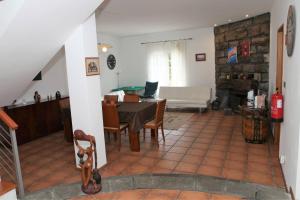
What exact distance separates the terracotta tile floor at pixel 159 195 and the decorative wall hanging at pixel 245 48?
430 cm

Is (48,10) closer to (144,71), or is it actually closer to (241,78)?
(241,78)

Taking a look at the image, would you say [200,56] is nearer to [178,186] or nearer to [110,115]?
[110,115]

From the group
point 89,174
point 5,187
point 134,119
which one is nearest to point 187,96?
point 134,119

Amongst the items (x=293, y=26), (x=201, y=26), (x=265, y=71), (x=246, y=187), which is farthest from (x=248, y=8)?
(x=246, y=187)

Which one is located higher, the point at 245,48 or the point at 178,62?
the point at 245,48

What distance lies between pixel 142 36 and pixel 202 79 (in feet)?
8.21

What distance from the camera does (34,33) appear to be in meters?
2.47

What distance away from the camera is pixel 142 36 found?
7973mm

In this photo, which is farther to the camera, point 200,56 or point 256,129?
point 200,56

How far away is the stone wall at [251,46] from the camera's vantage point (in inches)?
215

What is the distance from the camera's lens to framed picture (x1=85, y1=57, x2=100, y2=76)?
291 cm

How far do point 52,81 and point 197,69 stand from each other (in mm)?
4191

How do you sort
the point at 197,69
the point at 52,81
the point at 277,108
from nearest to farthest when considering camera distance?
the point at 277,108 → the point at 52,81 → the point at 197,69

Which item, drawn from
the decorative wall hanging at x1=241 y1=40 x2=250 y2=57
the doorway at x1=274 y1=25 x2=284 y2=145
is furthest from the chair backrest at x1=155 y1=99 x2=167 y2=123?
the decorative wall hanging at x1=241 y1=40 x2=250 y2=57
